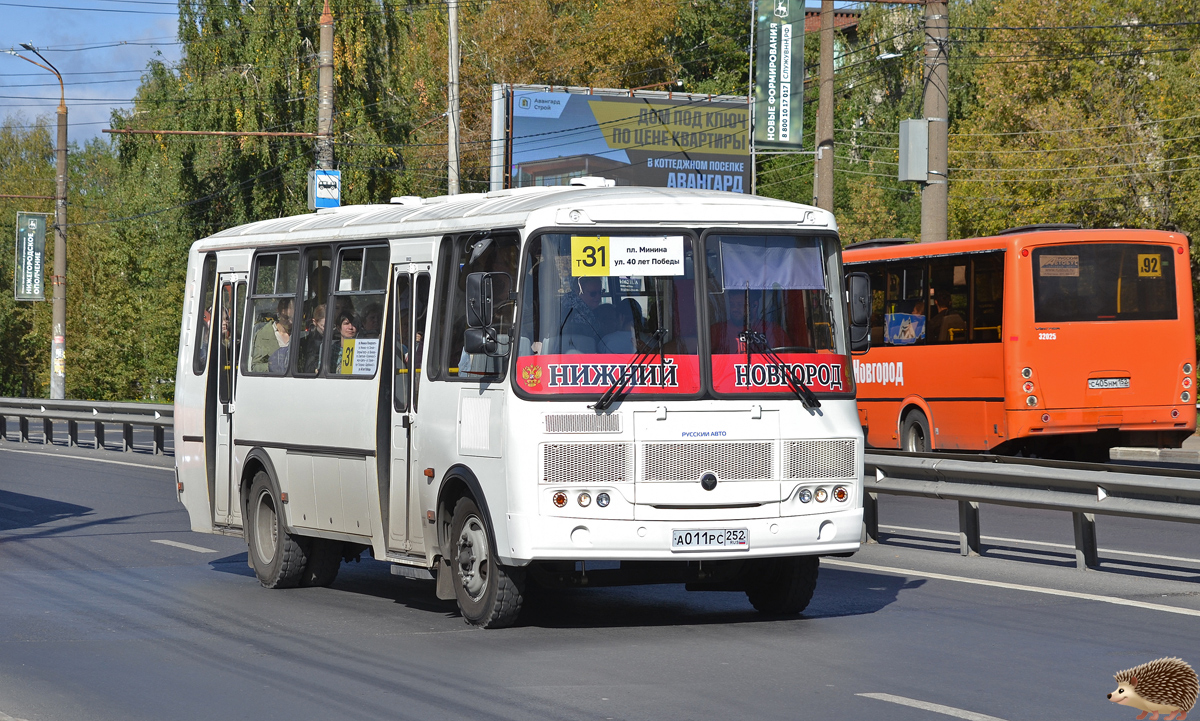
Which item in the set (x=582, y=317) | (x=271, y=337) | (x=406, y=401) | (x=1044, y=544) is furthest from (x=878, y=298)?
(x=582, y=317)

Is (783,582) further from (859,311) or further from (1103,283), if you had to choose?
(1103,283)

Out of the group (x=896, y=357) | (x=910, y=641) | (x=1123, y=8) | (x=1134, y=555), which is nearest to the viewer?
(x=910, y=641)

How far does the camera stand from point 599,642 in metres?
9.61

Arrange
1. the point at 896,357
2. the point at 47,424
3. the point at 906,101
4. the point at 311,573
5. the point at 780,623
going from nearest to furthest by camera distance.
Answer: the point at 780,623, the point at 311,573, the point at 896,357, the point at 47,424, the point at 906,101

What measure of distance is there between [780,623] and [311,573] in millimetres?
3987

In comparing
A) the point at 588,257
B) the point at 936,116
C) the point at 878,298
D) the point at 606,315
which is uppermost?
the point at 936,116

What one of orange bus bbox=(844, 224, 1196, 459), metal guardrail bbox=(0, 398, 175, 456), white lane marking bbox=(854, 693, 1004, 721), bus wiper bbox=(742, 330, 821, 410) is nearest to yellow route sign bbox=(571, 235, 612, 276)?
bus wiper bbox=(742, 330, 821, 410)

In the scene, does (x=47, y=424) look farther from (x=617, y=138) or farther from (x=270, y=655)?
(x=270, y=655)

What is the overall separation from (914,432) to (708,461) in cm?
1500

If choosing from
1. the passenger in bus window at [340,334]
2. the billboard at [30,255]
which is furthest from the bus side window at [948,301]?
the billboard at [30,255]

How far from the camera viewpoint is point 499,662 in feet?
29.0

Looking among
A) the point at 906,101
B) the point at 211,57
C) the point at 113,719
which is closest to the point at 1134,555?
the point at 113,719

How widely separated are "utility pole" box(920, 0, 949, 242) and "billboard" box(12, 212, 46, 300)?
94.9 feet

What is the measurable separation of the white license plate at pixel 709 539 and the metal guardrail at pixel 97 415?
778 inches
